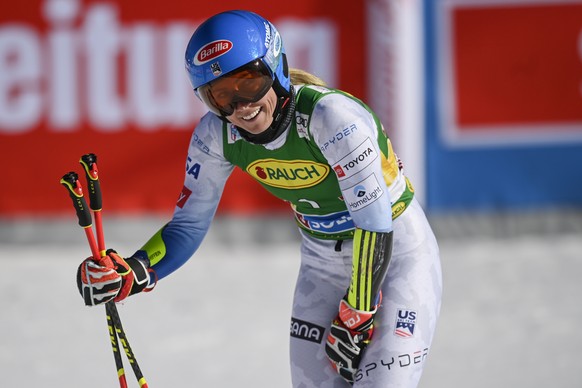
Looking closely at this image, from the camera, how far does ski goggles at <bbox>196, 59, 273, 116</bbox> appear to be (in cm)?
322

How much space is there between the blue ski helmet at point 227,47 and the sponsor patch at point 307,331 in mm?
888

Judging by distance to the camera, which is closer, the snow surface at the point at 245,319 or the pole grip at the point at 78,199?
the pole grip at the point at 78,199

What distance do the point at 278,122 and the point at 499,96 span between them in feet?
14.5

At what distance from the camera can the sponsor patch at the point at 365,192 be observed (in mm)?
3297

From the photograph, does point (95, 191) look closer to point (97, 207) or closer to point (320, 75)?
point (97, 207)

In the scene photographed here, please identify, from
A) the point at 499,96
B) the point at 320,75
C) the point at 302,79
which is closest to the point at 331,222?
the point at 302,79

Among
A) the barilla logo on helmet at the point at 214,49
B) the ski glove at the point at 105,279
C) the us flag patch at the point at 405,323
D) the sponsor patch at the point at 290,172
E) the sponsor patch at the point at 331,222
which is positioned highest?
the barilla logo on helmet at the point at 214,49

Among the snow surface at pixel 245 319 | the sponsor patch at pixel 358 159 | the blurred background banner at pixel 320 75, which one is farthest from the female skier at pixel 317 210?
the blurred background banner at pixel 320 75

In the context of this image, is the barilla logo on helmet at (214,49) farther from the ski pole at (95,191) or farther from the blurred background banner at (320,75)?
the blurred background banner at (320,75)

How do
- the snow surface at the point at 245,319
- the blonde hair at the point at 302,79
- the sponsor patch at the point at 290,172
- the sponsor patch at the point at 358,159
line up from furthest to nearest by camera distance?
the snow surface at the point at 245,319 → the blonde hair at the point at 302,79 → the sponsor patch at the point at 290,172 → the sponsor patch at the point at 358,159

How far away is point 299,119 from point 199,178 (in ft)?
1.48

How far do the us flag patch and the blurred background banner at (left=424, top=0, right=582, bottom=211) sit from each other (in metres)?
4.16

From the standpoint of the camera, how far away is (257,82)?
10.7 ft

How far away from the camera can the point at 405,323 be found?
343 cm
